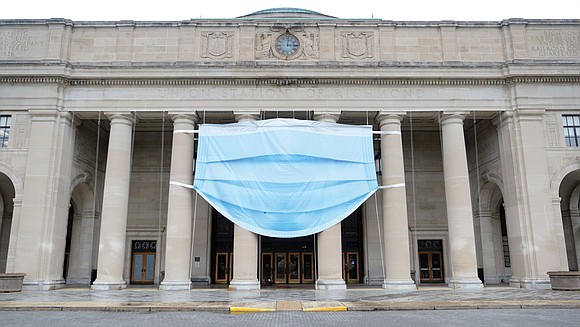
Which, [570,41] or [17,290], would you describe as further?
[570,41]

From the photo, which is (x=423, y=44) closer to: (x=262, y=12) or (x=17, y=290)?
(x=262, y=12)

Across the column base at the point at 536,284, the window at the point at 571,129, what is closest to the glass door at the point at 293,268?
the column base at the point at 536,284

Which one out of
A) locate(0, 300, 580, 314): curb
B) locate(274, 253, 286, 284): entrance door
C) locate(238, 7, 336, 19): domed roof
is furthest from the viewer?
locate(238, 7, 336, 19): domed roof

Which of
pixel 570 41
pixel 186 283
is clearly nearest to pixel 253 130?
pixel 186 283

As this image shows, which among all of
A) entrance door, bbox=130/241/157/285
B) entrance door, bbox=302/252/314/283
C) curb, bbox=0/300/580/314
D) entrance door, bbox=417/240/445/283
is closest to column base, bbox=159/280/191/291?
entrance door, bbox=130/241/157/285

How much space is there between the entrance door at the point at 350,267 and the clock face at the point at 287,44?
1472 cm

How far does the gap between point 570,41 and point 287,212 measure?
68.3 feet

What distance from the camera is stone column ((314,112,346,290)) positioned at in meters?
25.1

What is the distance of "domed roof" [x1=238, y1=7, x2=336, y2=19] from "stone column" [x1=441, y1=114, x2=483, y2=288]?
575 inches

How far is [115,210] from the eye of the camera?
26.2m

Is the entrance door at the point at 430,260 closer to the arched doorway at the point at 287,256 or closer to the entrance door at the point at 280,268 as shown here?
the arched doorway at the point at 287,256

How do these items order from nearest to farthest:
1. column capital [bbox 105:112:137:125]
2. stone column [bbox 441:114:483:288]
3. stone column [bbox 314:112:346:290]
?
1. stone column [bbox 314:112:346:290]
2. stone column [bbox 441:114:483:288]
3. column capital [bbox 105:112:137:125]

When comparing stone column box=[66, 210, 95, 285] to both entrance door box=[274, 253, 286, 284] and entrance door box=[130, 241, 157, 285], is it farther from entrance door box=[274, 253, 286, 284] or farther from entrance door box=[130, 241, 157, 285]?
entrance door box=[274, 253, 286, 284]

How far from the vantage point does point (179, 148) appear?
1062 inches
